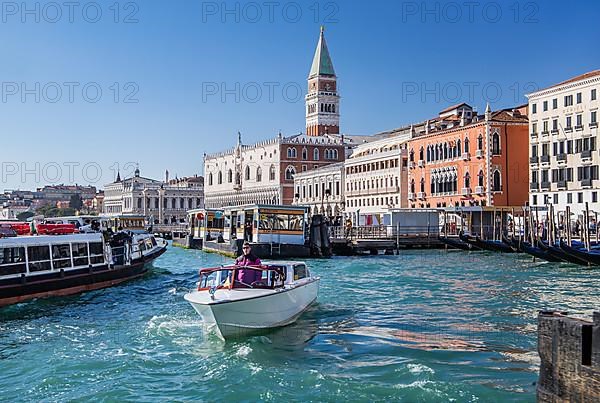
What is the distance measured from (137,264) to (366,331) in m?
11.8

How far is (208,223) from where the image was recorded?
4738 cm

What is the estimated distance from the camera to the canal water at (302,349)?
9023 mm

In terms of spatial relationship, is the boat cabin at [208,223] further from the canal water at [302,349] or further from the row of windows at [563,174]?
the canal water at [302,349]

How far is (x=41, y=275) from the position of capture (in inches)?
688

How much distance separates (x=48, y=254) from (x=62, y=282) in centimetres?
75

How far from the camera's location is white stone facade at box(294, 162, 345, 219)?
67625 mm

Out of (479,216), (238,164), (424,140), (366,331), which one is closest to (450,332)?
(366,331)

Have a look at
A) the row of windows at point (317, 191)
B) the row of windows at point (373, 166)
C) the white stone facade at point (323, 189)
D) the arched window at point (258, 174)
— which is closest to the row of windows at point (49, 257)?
the row of windows at point (373, 166)

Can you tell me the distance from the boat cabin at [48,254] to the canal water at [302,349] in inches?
38.0

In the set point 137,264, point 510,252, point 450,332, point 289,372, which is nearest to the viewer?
point 289,372

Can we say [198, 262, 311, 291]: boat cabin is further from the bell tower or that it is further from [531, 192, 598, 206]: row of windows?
the bell tower

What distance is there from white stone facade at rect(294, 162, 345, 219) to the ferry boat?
44.1 meters

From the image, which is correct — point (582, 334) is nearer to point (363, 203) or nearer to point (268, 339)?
point (268, 339)

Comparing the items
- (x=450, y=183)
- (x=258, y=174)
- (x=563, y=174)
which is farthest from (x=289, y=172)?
(x=563, y=174)
